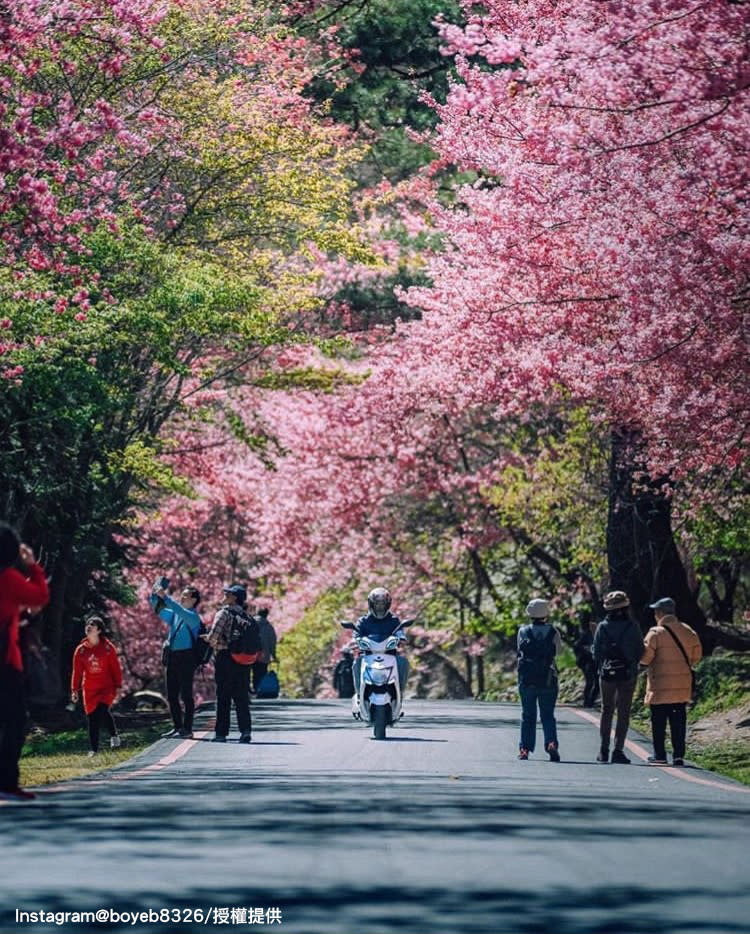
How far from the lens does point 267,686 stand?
38.9m

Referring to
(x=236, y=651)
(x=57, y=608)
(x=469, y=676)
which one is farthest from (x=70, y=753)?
(x=469, y=676)

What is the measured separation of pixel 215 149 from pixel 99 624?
39.7 feet

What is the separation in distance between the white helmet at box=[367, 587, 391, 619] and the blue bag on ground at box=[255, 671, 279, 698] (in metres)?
14.0

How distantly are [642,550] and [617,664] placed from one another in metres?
13.1

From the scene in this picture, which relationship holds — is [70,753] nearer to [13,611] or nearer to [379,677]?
[379,677]

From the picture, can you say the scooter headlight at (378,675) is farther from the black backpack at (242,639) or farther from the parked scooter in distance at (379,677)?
the black backpack at (242,639)

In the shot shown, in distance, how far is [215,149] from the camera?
33.2m

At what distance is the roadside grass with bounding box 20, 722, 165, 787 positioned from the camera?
19797 millimetres

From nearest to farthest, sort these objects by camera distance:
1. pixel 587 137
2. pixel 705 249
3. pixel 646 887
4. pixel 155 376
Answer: pixel 646 887
pixel 705 249
pixel 587 137
pixel 155 376

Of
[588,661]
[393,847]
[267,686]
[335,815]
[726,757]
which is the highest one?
[588,661]

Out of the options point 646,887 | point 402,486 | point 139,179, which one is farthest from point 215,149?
point 646,887

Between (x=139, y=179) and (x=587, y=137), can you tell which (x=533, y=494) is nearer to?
(x=139, y=179)

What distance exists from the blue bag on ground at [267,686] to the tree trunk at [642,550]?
748cm

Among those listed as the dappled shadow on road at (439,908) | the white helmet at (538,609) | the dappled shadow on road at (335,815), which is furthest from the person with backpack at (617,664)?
the dappled shadow on road at (439,908)
